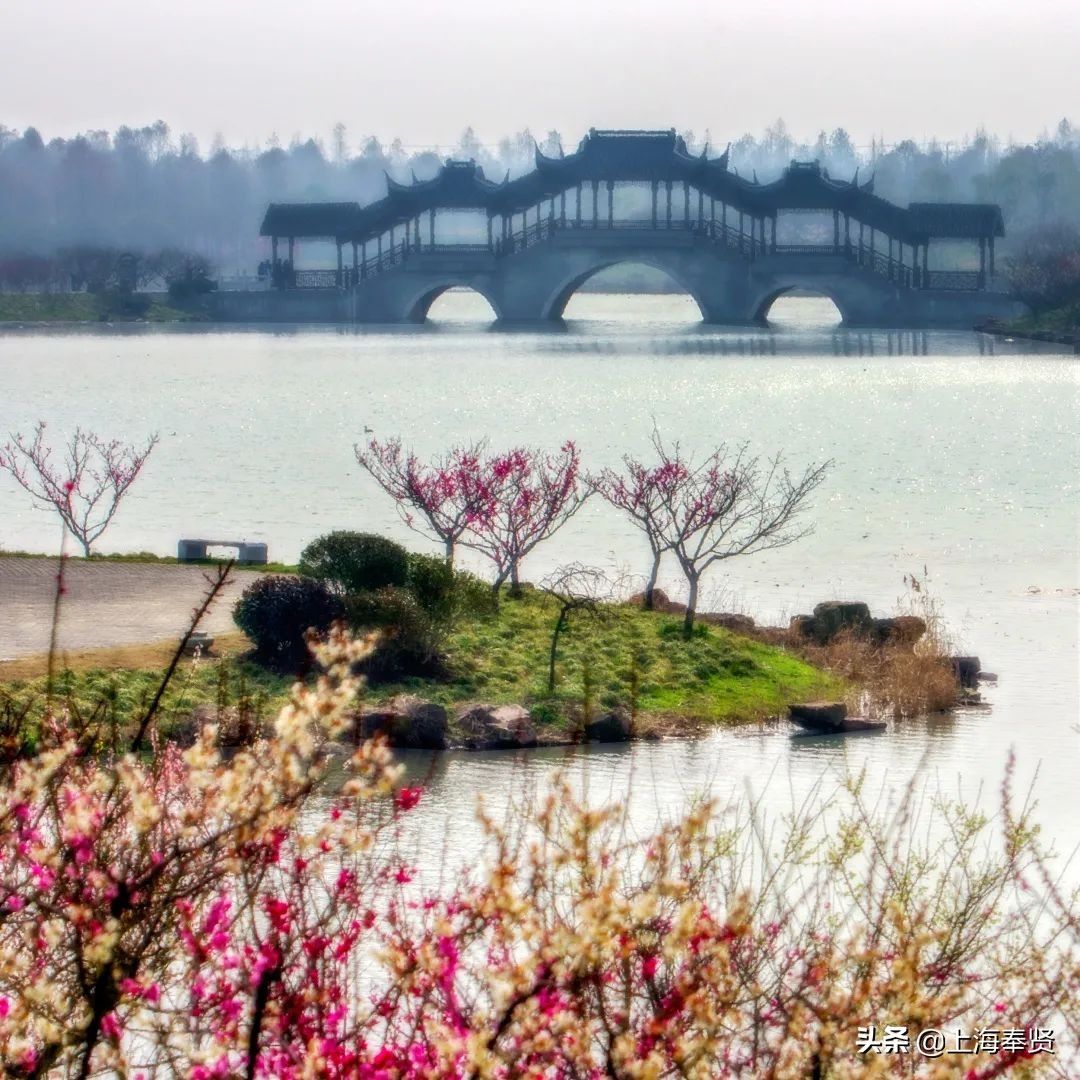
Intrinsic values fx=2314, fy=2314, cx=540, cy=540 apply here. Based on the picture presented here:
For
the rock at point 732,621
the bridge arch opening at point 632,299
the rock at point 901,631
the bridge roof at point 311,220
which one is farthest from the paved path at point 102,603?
the bridge arch opening at point 632,299

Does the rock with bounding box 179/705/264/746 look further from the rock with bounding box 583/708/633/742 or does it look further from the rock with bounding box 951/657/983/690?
the rock with bounding box 951/657/983/690

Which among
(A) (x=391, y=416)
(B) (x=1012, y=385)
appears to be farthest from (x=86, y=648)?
(B) (x=1012, y=385)

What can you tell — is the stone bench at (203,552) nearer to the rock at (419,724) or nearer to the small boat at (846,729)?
the rock at (419,724)

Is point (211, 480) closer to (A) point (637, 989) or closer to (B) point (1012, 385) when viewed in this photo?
(B) point (1012, 385)

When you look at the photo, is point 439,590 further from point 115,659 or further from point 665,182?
point 665,182

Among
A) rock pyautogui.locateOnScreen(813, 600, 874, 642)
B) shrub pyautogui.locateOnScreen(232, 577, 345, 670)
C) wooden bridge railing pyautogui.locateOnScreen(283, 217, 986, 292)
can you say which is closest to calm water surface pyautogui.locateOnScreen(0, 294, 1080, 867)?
rock pyautogui.locateOnScreen(813, 600, 874, 642)

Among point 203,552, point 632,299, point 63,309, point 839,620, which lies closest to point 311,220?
point 63,309
